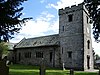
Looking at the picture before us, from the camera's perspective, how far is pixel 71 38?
40.9 metres

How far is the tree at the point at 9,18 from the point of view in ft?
54.3

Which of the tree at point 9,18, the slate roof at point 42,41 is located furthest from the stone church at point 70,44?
the tree at point 9,18

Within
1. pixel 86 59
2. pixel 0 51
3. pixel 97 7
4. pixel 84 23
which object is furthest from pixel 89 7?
pixel 0 51

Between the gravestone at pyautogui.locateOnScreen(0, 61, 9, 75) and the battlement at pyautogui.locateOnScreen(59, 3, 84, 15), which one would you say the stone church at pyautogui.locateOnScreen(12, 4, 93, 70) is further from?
the gravestone at pyautogui.locateOnScreen(0, 61, 9, 75)

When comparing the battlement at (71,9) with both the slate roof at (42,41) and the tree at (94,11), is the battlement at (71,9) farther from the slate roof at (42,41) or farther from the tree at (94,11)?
the tree at (94,11)

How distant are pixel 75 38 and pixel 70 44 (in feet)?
5.35

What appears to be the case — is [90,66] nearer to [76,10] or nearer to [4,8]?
[76,10]

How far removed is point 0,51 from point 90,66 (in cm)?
2342

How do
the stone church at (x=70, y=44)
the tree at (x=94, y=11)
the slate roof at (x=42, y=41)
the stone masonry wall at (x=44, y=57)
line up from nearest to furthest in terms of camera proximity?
the tree at (x=94, y=11) → the stone church at (x=70, y=44) → the stone masonry wall at (x=44, y=57) → the slate roof at (x=42, y=41)

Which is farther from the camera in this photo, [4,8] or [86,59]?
[86,59]

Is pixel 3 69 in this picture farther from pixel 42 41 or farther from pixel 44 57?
pixel 42 41

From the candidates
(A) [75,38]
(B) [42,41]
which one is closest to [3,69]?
(A) [75,38]

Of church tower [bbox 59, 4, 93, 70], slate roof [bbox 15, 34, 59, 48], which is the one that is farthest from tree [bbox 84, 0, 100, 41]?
slate roof [bbox 15, 34, 59, 48]

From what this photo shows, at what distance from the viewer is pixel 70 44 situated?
40.9 m
